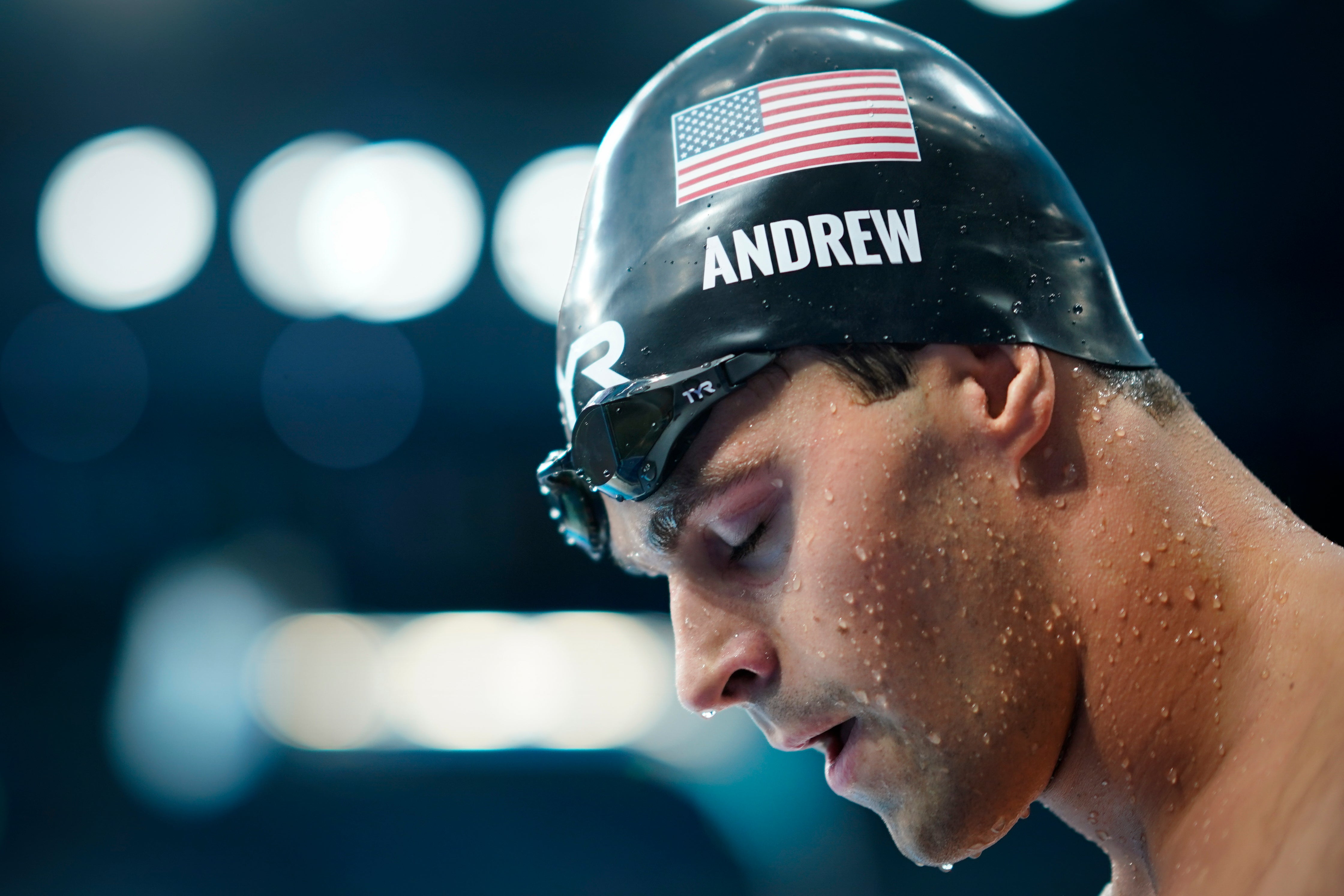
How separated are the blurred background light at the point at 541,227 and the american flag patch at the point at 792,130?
22.8ft

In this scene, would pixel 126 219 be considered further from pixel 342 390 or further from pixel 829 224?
pixel 829 224

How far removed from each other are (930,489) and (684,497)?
Result: 0.32 m

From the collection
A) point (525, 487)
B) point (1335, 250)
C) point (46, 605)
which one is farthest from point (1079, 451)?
point (46, 605)

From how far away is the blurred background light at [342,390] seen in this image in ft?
32.4

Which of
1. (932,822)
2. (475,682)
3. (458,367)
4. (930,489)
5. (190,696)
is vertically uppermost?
(930,489)

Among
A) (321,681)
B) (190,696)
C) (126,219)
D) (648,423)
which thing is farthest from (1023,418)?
(126,219)

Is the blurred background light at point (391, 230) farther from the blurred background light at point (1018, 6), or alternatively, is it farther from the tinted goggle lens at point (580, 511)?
the tinted goggle lens at point (580, 511)

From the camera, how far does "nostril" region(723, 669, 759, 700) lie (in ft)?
4.92

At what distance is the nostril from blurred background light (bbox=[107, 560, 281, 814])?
5.85 meters

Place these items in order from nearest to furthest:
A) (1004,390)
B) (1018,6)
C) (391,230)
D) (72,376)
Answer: (1004,390)
(1018,6)
(391,230)
(72,376)

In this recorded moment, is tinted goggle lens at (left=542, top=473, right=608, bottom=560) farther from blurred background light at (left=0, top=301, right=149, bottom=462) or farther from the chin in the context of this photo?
blurred background light at (left=0, top=301, right=149, bottom=462)

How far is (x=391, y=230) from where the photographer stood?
9.51 m

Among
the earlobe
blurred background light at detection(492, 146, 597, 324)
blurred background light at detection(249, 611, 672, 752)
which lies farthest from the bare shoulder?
blurred background light at detection(492, 146, 597, 324)

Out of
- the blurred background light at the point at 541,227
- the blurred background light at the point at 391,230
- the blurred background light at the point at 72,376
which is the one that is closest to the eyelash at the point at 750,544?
the blurred background light at the point at 541,227
